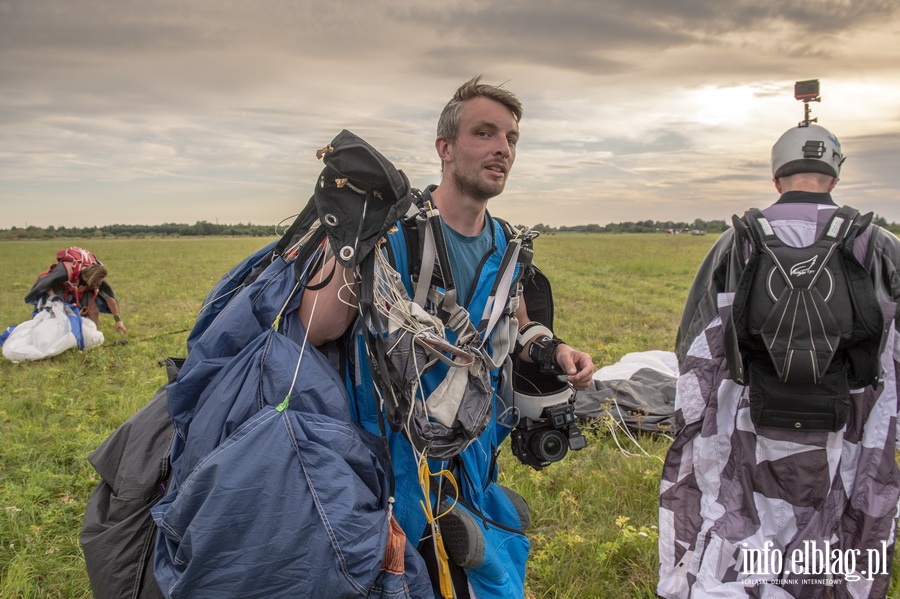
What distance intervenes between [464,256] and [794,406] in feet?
5.85

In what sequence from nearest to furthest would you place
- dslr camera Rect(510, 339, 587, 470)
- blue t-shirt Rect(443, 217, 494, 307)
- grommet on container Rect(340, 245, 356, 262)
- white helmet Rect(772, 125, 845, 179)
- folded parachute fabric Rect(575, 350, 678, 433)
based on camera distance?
grommet on container Rect(340, 245, 356, 262) → blue t-shirt Rect(443, 217, 494, 307) → dslr camera Rect(510, 339, 587, 470) → white helmet Rect(772, 125, 845, 179) → folded parachute fabric Rect(575, 350, 678, 433)

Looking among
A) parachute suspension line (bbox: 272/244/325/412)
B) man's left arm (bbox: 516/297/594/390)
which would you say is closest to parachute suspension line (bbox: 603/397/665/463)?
man's left arm (bbox: 516/297/594/390)

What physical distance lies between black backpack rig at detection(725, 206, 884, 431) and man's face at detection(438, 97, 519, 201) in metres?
1.37

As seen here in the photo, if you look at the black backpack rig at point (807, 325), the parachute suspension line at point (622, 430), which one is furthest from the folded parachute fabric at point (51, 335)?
the black backpack rig at point (807, 325)

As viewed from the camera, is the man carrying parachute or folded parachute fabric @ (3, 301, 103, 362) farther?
folded parachute fabric @ (3, 301, 103, 362)

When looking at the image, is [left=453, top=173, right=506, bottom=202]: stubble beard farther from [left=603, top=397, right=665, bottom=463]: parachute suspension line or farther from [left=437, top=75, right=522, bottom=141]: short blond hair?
[left=603, top=397, right=665, bottom=463]: parachute suspension line

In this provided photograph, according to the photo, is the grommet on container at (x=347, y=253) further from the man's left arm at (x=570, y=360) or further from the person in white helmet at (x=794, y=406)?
the person in white helmet at (x=794, y=406)

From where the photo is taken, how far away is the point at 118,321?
9.58 metres

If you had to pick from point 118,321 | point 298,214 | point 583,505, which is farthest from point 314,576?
point 118,321

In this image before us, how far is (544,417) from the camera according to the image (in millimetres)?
2730

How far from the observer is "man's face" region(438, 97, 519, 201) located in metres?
2.46

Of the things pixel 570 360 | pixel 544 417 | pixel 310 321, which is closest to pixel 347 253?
pixel 310 321

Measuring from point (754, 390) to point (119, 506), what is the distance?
2802 mm

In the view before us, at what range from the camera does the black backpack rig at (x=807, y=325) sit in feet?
9.28
